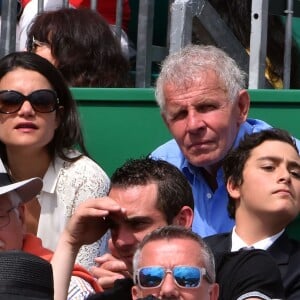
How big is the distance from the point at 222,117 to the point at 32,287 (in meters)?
2.18

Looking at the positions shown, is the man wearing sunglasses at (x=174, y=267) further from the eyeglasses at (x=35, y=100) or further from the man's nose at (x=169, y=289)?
the eyeglasses at (x=35, y=100)

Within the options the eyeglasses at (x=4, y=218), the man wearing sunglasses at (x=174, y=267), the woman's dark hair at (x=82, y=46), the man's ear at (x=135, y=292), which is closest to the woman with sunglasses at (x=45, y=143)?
the woman's dark hair at (x=82, y=46)

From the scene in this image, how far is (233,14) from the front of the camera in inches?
266

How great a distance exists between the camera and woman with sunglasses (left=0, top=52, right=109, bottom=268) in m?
5.40

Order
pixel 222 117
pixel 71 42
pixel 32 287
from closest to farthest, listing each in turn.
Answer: pixel 32 287 → pixel 222 117 → pixel 71 42

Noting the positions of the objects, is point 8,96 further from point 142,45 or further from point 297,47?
point 297,47

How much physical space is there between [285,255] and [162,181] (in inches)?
22.0

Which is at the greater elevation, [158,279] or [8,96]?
[8,96]

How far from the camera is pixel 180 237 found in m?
4.02

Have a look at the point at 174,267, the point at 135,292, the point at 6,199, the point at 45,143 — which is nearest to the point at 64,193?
the point at 45,143

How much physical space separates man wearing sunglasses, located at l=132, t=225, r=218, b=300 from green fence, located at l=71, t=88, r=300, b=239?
208 centimetres

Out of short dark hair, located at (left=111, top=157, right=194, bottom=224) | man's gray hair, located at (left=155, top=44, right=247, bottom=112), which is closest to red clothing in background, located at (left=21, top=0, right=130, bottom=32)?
man's gray hair, located at (left=155, top=44, right=247, bottom=112)

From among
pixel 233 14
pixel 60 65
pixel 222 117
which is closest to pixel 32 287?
pixel 222 117

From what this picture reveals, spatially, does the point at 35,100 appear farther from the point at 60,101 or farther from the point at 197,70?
the point at 197,70
